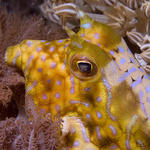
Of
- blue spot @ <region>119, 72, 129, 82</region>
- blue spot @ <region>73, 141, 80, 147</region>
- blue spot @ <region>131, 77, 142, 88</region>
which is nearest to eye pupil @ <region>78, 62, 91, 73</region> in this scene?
blue spot @ <region>119, 72, 129, 82</region>

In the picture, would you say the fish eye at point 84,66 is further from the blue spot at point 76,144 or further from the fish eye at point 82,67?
the blue spot at point 76,144

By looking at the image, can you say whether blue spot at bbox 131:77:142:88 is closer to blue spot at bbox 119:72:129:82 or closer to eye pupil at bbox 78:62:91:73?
blue spot at bbox 119:72:129:82

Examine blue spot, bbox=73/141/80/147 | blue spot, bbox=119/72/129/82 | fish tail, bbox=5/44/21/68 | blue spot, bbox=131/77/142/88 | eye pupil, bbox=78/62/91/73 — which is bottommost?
blue spot, bbox=73/141/80/147

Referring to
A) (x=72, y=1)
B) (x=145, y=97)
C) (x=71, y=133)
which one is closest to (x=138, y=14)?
(x=72, y=1)

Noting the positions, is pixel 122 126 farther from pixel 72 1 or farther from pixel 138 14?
pixel 72 1

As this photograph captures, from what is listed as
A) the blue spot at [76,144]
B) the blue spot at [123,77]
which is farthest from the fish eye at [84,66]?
the blue spot at [76,144]

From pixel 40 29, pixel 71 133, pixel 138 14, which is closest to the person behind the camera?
pixel 71 133

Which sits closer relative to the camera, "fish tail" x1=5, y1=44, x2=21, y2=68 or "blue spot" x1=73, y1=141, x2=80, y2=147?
"blue spot" x1=73, y1=141, x2=80, y2=147

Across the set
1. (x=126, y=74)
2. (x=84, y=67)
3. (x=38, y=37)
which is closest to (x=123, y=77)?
(x=126, y=74)
